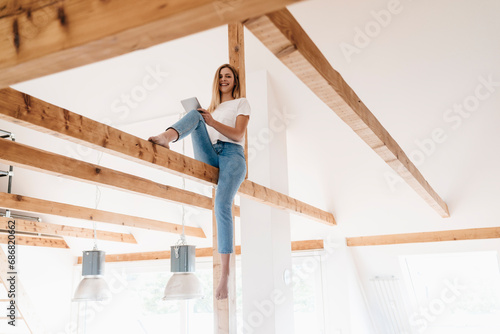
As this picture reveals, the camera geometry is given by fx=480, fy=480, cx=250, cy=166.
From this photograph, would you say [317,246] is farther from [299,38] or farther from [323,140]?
[299,38]

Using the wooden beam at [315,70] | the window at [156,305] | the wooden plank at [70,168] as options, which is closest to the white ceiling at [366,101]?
the window at [156,305]

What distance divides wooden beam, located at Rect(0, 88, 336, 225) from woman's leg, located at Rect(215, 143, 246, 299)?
111mm

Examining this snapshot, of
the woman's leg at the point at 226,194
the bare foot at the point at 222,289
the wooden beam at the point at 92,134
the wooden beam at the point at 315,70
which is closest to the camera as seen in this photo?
the wooden beam at the point at 315,70

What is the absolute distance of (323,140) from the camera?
19.8 ft

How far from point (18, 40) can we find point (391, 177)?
5.31 m

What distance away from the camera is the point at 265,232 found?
5.28 m

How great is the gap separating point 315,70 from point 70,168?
239cm

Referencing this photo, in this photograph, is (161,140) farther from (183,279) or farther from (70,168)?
(183,279)

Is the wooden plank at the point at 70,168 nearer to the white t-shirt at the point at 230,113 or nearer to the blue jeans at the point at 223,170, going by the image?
the blue jeans at the point at 223,170

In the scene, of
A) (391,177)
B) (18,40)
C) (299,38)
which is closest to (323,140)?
(391,177)

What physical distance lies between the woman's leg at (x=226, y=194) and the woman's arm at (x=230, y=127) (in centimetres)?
20

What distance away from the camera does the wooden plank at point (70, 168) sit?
3332 millimetres

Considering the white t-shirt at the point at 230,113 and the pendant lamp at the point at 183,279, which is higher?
the white t-shirt at the point at 230,113

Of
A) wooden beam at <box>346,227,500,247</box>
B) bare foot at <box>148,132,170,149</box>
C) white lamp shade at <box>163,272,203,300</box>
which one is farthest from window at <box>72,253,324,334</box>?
bare foot at <box>148,132,170,149</box>
